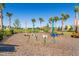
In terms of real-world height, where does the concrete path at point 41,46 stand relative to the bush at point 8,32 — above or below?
below

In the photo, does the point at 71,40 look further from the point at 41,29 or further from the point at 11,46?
the point at 11,46

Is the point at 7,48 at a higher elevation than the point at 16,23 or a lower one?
lower

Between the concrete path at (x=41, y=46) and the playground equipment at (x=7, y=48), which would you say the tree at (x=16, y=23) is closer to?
the concrete path at (x=41, y=46)

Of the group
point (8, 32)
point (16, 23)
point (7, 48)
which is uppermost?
point (16, 23)

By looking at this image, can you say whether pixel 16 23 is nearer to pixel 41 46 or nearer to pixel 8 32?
pixel 8 32

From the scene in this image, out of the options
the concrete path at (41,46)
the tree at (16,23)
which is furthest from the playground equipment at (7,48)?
the tree at (16,23)

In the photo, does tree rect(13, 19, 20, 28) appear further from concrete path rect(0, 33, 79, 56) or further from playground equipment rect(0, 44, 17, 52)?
playground equipment rect(0, 44, 17, 52)

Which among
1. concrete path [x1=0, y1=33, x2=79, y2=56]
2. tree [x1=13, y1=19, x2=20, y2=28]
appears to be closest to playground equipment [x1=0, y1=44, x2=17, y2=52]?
concrete path [x1=0, y1=33, x2=79, y2=56]

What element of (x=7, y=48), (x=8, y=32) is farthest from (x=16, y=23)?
(x=7, y=48)

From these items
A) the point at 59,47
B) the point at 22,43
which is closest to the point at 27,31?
the point at 22,43

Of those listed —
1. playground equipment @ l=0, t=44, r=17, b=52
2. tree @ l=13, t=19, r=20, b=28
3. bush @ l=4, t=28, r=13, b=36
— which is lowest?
playground equipment @ l=0, t=44, r=17, b=52

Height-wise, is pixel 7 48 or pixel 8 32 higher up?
pixel 8 32
